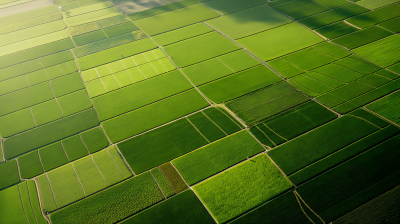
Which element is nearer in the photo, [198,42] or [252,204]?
[252,204]

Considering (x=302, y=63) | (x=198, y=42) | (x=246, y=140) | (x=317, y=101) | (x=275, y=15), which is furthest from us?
(x=275, y=15)

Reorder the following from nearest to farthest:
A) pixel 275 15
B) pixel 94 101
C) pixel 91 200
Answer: pixel 91 200 < pixel 94 101 < pixel 275 15

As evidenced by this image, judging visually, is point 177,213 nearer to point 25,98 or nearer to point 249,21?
point 25,98

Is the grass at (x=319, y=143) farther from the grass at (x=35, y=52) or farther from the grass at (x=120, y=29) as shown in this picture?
the grass at (x=35, y=52)

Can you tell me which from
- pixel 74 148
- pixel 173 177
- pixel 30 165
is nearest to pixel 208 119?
pixel 173 177

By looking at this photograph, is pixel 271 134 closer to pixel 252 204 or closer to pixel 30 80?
pixel 252 204

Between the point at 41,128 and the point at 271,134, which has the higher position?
the point at 271,134

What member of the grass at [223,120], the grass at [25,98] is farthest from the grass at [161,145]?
the grass at [25,98]

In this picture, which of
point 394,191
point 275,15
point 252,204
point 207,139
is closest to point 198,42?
point 275,15
